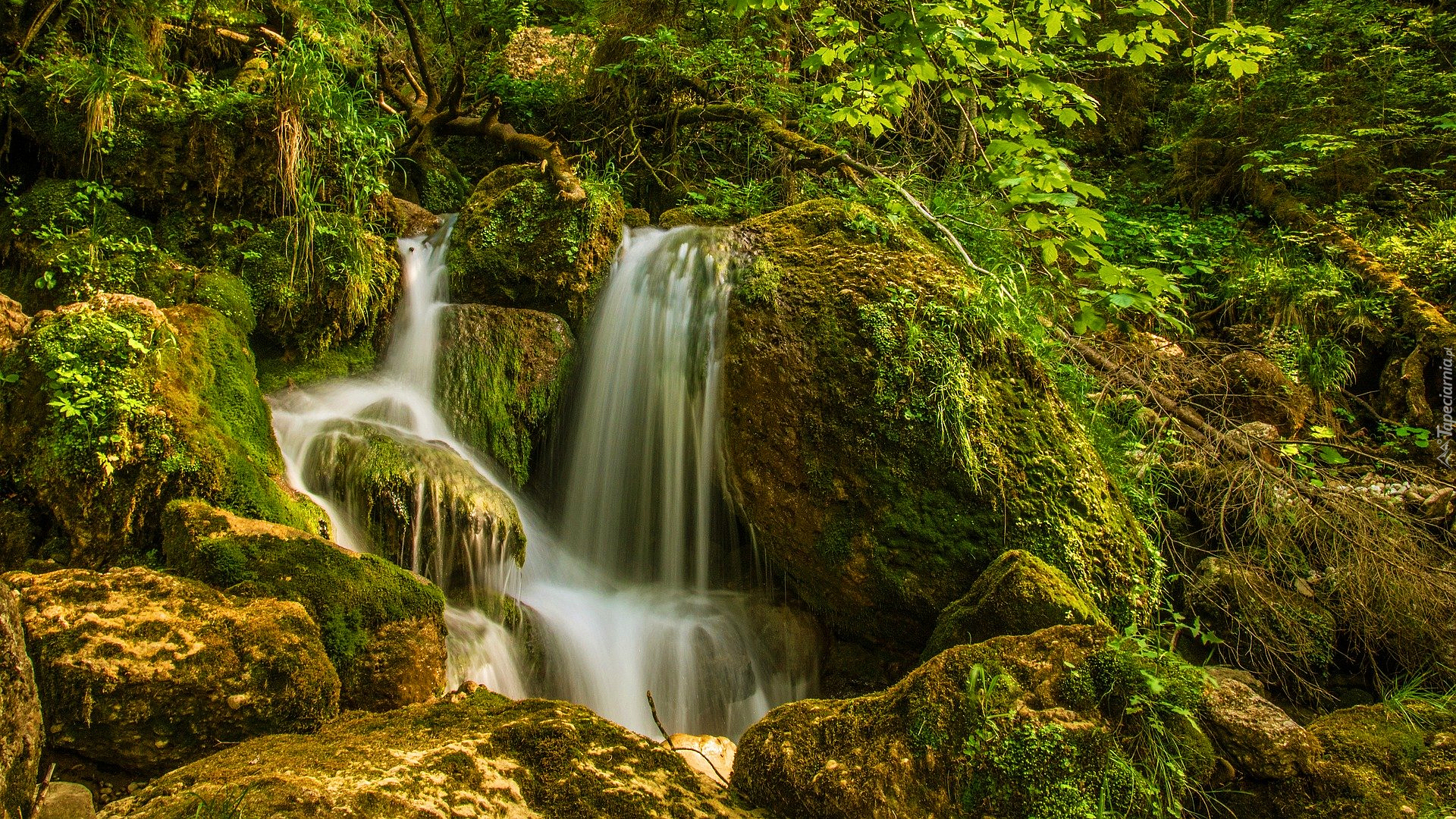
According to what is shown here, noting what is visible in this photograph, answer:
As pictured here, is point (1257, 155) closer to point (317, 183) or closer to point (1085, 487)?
point (1085, 487)

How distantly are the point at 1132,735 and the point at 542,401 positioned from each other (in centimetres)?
419

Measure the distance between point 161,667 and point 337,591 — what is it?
0.72 meters

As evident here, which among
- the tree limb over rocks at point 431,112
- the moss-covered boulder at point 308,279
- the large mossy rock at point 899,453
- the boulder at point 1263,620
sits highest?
the tree limb over rocks at point 431,112

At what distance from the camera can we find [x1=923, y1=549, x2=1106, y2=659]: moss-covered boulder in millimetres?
3453

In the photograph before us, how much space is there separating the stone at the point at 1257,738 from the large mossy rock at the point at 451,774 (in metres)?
1.75

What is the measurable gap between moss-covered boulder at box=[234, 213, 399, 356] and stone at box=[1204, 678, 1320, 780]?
5248 mm

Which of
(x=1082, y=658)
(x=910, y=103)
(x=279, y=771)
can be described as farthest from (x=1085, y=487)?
(x=910, y=103)

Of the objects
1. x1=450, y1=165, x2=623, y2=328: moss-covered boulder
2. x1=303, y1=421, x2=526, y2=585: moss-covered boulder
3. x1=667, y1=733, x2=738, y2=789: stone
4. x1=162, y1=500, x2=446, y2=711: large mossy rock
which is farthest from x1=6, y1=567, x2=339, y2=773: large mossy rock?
x1=450, y1=165, x2=623, y2=328: moss-covered boulder

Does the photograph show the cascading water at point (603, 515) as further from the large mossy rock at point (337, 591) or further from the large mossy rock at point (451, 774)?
the large mossy rock at point (451, 774)

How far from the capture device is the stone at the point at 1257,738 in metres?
2.67

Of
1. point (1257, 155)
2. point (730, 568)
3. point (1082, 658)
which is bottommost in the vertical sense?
point (730, 568)

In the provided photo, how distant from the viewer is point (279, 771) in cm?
202

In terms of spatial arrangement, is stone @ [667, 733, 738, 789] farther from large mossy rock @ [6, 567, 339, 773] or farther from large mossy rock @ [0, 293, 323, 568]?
large mossy rock @ [0, 293, 323, 568]

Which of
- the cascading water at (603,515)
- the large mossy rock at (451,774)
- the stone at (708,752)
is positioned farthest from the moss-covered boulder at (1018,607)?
the large mossy rock at (451,774)
